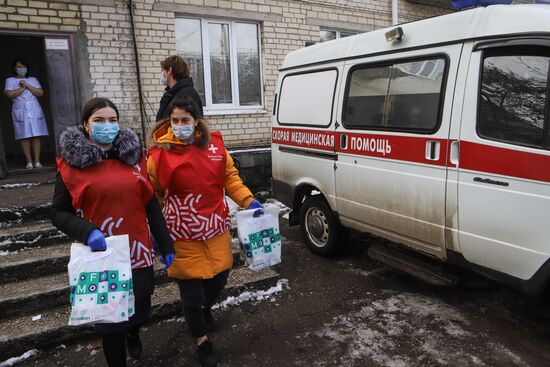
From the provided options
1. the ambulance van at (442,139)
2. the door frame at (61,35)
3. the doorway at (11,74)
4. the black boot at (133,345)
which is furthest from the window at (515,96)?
the doorway at (11,74)

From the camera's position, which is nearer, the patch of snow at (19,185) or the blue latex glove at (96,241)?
the blue latex glove at (96,241)

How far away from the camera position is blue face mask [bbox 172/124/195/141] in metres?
2.63

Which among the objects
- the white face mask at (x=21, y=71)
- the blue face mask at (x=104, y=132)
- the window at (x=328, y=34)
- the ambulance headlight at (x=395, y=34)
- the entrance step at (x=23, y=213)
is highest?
the window at (x=328, y=34)

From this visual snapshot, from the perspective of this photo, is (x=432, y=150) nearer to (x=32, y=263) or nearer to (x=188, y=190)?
(x=188, y=190)

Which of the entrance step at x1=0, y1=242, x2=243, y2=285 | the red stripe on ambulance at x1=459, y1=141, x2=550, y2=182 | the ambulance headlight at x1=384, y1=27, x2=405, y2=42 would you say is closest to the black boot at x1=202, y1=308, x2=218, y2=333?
the entrance step at x1=0, y1=242, x2=243, y2=285

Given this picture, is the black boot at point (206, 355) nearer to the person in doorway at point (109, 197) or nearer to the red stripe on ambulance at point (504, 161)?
the person in doorway at point (109, 197)

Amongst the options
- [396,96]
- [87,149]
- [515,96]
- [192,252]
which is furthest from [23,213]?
[515,96]

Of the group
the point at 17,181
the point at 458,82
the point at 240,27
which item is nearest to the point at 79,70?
the point at 17,181

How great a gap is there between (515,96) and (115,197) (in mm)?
2586

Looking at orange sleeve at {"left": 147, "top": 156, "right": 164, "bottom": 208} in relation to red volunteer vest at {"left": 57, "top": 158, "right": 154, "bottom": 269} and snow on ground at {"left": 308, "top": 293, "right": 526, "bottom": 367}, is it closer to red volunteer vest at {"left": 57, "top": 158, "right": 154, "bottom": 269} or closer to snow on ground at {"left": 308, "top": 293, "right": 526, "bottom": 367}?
red volunteer vest at {"left": 57, "top": 158, "right": 154, "bottom": 269}

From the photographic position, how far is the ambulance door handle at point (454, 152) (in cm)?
308

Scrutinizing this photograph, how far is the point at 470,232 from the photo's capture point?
3.03 m

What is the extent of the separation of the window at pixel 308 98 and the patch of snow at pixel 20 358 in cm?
318

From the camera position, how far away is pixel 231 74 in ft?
25.5
